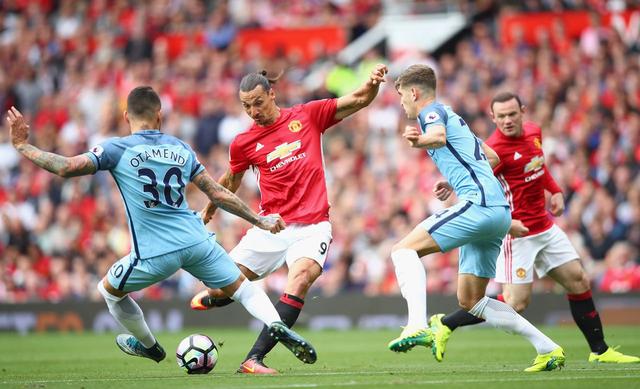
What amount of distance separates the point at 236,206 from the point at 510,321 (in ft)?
8.71

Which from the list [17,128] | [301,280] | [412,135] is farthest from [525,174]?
[17,128]

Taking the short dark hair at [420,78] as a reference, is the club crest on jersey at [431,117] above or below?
below

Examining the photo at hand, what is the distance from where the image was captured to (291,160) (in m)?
10.9

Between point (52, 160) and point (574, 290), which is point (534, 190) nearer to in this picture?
point (574, 290)

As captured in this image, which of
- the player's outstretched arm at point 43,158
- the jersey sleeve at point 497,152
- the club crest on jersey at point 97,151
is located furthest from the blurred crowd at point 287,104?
the player's outstretched arm at point 43,158

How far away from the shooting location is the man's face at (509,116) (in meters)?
11.6

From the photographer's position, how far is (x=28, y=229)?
23.7m

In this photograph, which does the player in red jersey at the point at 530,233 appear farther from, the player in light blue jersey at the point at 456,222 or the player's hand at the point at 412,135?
the player's hand at the point at 412,135

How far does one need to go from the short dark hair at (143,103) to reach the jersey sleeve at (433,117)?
230 cm

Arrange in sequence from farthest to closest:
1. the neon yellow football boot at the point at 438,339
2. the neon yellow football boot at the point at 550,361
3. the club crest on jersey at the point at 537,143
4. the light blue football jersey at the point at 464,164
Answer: the club crest on jersey at the point at 537,143, the neon yellow football boot at the point at 550,361, the light blue football jersey at the point at 464,164, the neon yellow football boot at the point at 438,339

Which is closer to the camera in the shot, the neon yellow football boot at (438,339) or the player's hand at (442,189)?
the neon yellow football boot at (438,339)

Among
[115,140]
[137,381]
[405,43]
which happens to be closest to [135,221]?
[115,140]

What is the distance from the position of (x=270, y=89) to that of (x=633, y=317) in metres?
9.84

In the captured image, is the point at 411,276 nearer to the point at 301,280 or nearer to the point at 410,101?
the point at 301,280
